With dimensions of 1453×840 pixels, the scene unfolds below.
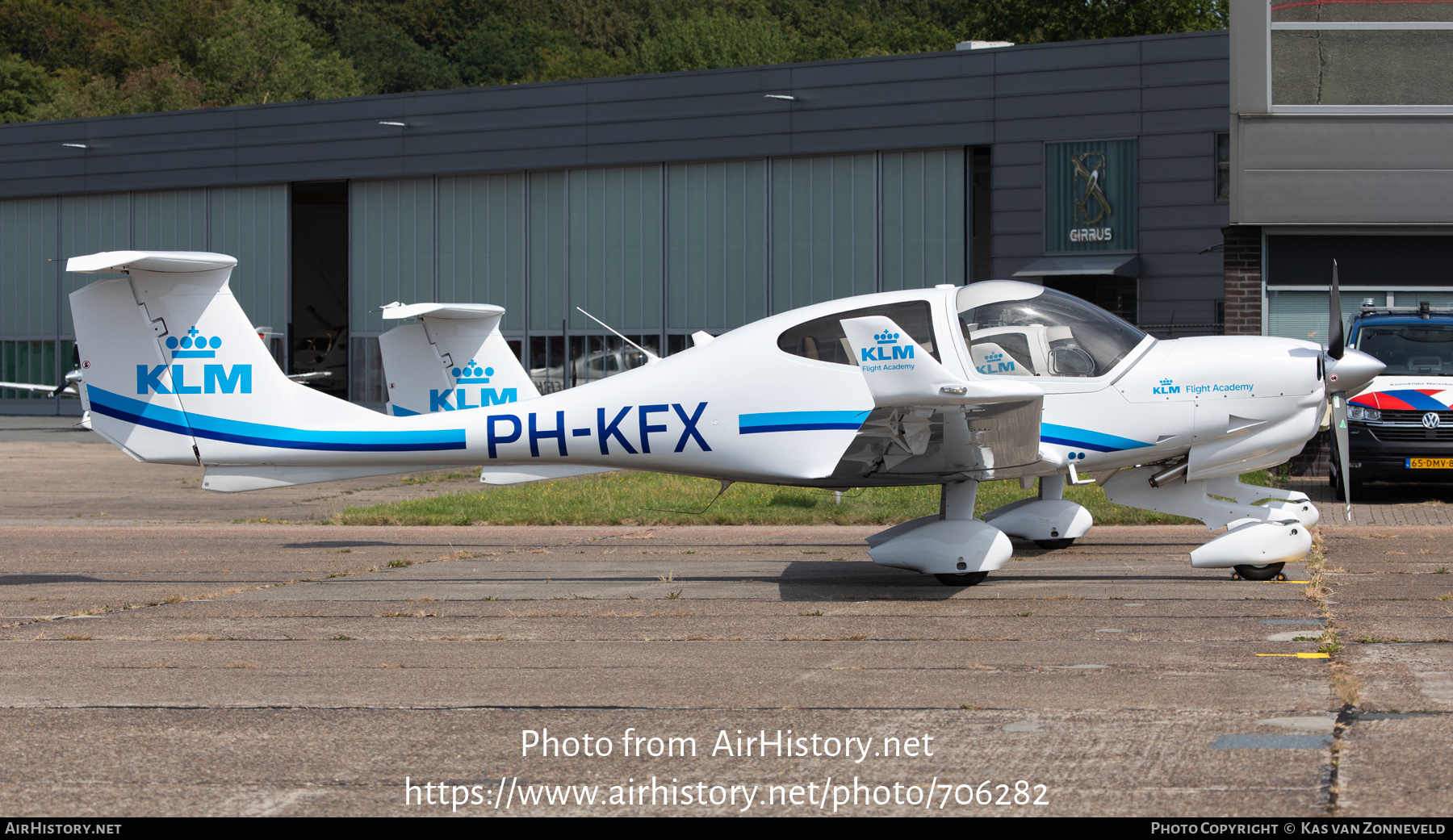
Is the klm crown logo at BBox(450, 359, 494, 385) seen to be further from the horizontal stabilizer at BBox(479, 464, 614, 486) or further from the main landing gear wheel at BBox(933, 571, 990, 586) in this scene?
the main landing gear wheel at BBox(933, 571, 990, 586)

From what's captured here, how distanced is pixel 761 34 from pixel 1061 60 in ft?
247

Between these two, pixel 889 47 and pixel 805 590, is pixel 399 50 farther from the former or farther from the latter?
pixel 805 590

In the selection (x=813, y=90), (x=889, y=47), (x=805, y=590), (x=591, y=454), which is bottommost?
(x=805, y=590)

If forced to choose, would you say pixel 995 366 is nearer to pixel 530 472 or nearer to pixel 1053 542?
pixel 1053 542

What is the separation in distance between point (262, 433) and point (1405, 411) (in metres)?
12.4

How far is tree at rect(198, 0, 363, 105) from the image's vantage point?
9131cm

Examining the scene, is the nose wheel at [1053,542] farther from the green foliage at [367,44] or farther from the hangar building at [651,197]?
the green foliage at [367,44]

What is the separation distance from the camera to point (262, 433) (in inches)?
405

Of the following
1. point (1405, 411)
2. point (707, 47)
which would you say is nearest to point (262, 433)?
point (1405, 411)

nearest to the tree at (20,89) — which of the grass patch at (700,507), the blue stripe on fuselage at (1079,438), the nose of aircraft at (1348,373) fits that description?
the grass patch at (700,507)

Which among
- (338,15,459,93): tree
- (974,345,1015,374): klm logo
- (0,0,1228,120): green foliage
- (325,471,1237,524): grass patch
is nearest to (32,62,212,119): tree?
(0,0,1228,120): green foliage

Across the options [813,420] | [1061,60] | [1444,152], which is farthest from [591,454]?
[1061,60]

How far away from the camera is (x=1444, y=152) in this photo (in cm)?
1916

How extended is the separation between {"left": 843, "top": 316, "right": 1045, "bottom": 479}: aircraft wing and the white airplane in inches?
1.2
